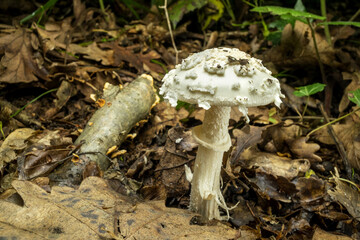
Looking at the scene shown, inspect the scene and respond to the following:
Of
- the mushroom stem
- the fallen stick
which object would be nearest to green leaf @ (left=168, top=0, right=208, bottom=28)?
the fallen stick

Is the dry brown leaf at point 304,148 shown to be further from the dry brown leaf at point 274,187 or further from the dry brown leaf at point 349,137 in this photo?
the dry brown leaf at point 274,187

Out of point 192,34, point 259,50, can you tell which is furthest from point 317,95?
point 192,34

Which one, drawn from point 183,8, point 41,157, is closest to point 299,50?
point 183,8

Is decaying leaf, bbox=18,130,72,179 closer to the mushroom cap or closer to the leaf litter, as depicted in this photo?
the leaf litter

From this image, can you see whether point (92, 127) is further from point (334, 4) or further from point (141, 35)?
point (334, 4)

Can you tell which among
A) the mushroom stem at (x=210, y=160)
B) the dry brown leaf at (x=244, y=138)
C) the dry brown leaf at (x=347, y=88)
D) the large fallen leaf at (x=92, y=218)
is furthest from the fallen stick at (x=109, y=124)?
the dry brown leaf at (x=347, y=88)

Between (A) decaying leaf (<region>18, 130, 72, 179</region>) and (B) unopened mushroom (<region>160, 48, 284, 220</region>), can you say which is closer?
(B) unopened mushroom (<region>160, 48, 284, 220</region>)
